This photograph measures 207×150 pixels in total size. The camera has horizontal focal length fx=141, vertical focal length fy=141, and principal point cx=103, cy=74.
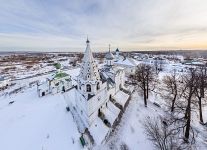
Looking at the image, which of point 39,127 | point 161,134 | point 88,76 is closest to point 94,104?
point 88,76

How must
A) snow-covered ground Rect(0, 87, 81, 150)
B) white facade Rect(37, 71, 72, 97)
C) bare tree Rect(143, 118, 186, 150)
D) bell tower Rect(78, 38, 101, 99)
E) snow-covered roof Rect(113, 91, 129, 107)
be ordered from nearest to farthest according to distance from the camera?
1. bare tree Rect(143, 118, 186, 150)
2. snow-covered ground Rect(0, 87, 81, 150)
3. bell tower Rect(78, 38, 101, 99)
4. snow-covered roof Rect(113, 91, 129, 107)
5. white facade Rect(37, 71, 72, 97)

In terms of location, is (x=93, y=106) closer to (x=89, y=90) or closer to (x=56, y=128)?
(x=89, y=90)

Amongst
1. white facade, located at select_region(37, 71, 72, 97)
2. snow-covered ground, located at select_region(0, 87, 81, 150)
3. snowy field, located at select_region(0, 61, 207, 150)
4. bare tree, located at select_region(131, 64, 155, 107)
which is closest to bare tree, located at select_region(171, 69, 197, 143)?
snowy field, located at select_region(0, 61, 207, 150)

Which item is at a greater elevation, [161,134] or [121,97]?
[121,97]

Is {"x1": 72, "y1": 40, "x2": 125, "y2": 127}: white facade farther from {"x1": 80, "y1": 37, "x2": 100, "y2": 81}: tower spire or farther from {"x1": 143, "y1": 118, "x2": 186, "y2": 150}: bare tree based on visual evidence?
{"x1": 143, "y1": 118, "x2": 186, "y2": 150}: bare tree

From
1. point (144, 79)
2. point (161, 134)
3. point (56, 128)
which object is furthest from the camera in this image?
point (144, 79)

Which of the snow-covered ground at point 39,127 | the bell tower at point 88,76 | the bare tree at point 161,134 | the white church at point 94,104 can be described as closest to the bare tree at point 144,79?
the white church at point 94,104

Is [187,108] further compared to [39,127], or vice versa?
[39,127]

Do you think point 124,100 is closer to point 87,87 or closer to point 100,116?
point 100,116

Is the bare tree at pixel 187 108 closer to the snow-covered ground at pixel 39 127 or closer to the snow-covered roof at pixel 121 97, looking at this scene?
the snow-covered roof at pixel 121 97

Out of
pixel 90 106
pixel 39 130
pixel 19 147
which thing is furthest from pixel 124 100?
pixel 19 147

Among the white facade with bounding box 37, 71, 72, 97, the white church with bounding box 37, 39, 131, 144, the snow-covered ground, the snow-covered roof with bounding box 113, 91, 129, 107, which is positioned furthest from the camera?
the white facade with bounding box 37, 71, 72, 97
